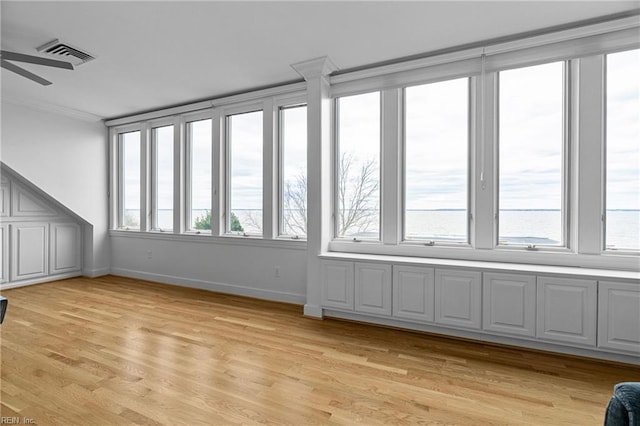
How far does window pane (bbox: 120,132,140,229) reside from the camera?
578 centimetres

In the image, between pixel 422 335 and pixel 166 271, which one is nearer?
pixel 422 335

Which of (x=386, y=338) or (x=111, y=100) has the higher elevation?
(x=111, y=100)

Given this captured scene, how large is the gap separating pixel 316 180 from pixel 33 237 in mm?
4769

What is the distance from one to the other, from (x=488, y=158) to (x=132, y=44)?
3.71 meters

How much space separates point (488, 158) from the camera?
129 inches

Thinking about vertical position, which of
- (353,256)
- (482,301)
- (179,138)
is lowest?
(482,301)

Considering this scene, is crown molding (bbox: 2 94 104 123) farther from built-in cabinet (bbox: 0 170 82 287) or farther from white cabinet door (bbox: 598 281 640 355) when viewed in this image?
white cabinet door (bbox: 598 281 640 355)

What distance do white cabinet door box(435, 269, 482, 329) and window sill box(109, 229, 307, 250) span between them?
175cm

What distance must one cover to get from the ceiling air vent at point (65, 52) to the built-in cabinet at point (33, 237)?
2.68m

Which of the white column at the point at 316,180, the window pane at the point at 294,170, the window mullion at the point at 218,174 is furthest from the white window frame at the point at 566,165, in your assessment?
the window mullion at the point at 218,174

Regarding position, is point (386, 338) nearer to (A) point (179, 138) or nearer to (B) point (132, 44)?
(B) point (132, 44)

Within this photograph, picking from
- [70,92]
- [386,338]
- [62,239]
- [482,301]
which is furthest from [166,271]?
[482,301]

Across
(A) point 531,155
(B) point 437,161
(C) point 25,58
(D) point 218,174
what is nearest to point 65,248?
(D) point 218,174

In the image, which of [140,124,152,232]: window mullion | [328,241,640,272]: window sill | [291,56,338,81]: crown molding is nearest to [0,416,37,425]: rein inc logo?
[328,241,640,272]: window sill
